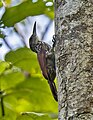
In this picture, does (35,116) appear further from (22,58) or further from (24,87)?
(24,87)

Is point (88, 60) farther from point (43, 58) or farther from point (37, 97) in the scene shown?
point (37, 97)

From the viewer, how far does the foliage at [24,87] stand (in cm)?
172

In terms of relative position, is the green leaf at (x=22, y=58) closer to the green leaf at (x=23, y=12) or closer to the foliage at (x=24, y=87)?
the foliage at (x=24, y=87)

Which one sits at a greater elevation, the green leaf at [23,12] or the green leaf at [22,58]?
the green leaf at [23,12]

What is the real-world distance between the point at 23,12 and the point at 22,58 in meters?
0.19

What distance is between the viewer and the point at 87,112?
989 mm

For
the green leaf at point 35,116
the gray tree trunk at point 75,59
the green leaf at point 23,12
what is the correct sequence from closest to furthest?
the gray tree trunk at point 75,59 → the green leaf at point 35,116 → the green leaf at point 23,12

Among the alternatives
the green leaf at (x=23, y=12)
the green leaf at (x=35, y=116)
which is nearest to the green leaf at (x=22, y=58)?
the green leaf at (x=23, y=12)

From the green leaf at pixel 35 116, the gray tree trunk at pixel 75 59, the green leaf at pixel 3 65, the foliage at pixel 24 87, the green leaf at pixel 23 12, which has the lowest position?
the foliage at pixel 24 87

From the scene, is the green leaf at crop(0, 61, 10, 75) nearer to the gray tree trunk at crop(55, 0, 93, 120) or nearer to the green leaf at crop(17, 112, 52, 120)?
the green leaf at crop(17, 112, 52, 120)

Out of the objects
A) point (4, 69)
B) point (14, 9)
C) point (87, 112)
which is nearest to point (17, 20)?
point (14, 9)

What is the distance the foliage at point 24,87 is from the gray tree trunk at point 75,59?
553 mm

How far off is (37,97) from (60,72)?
751 millimetres

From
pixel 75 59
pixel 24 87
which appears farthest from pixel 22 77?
pixel 75 59
